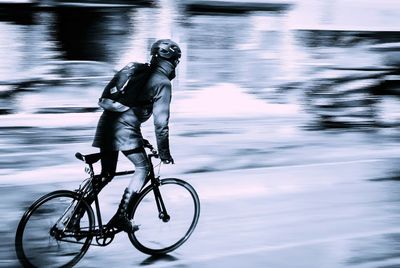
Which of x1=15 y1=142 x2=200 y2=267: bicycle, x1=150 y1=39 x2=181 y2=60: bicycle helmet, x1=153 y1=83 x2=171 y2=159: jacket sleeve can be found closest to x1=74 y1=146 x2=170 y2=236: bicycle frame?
x1=15 y1=142 x2=200 y2=267: bicycle

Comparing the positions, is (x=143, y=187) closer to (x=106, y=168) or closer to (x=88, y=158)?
(x=106, y=168)

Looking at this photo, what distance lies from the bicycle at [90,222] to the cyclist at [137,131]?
0.07m

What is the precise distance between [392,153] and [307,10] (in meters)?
7.68

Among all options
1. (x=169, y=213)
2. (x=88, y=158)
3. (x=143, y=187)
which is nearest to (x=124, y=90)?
(x=88, y=158)

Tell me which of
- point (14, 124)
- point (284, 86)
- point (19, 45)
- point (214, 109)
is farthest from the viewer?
point (284, 86)

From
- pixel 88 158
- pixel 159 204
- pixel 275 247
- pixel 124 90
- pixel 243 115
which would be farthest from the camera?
pixel 243 115

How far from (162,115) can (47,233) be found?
1.33 metres

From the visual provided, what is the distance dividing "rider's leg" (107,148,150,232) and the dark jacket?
3.1 inches

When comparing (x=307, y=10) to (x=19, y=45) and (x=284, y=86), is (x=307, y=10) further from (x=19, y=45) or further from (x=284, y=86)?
(x=19, y=45)

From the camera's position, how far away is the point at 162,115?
4.29 meters

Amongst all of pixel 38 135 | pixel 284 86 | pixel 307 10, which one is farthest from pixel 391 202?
pixel 307 10

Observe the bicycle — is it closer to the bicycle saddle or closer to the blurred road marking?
the bicycle saddle

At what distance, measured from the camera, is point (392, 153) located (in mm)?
9180

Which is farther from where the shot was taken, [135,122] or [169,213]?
[169,213]
